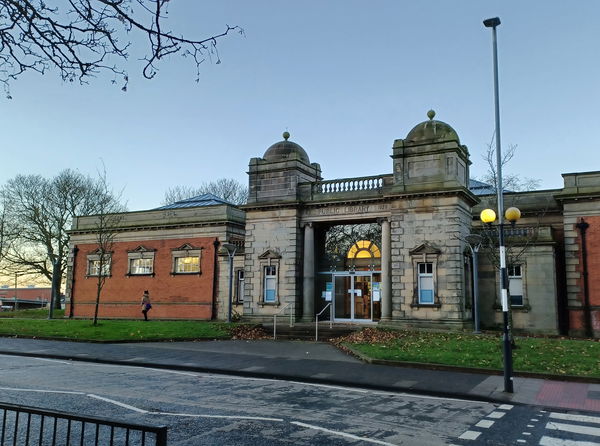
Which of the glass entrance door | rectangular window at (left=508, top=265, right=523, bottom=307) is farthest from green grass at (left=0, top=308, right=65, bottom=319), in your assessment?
rectangular window at (left=508, top=265, right=523, bottom=307)

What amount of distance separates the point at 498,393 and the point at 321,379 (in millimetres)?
4123

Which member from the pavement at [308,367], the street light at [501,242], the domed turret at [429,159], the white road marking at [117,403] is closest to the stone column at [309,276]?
the pavement at [308,367]

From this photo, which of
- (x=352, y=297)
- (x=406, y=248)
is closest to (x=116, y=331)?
(x=352, y=297)

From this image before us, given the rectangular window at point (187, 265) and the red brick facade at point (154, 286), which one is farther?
the rectangular window at point (187, 265)

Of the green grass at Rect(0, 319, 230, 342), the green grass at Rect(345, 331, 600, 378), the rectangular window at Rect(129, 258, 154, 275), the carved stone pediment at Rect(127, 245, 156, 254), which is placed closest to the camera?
the green grass at Rect(345, 331, 600, 378)

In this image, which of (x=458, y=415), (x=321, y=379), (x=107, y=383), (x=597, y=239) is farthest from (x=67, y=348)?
(x=597, y=239)

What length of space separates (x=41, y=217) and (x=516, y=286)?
3751cm

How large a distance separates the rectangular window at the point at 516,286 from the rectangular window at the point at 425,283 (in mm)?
4661

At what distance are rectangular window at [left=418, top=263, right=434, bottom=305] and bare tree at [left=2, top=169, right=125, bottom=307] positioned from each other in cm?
2909

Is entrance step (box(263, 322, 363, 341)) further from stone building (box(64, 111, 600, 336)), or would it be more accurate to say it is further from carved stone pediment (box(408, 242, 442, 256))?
carved stone pediment (box(408, 242, 442, 256))

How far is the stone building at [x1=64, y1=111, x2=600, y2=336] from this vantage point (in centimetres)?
2427

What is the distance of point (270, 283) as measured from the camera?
2803 cm

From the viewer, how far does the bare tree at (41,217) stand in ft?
141

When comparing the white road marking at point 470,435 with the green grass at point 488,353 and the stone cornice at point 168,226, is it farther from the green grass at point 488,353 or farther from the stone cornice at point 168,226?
the stone cornice at point 168,226
